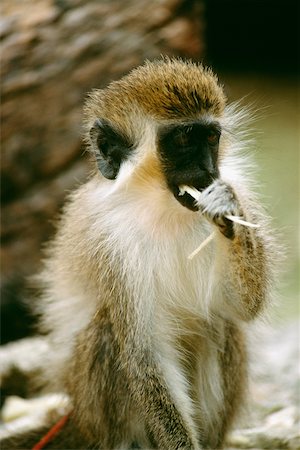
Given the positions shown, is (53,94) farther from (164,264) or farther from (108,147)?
(164,264)

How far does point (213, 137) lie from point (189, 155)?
0.55ft

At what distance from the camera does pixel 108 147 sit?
3.97 meters

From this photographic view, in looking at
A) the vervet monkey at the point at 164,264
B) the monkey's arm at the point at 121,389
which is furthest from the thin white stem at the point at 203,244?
the monkey's arm at the point at 121,389

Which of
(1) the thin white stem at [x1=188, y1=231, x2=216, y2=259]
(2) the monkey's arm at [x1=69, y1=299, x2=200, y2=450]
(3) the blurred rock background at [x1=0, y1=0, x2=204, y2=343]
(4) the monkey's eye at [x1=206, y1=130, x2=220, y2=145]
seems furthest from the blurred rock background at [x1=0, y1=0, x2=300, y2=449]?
(4) the monkey's eye at [x1=206, y1=130, x2=220, y2=145]

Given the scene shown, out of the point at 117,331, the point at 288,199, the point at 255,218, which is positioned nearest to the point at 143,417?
the point at 117,331

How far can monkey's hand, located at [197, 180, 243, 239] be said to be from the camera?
3.53 m

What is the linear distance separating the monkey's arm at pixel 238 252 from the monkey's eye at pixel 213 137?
26 cm

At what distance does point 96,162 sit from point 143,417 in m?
1.18

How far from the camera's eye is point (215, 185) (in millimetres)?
3580

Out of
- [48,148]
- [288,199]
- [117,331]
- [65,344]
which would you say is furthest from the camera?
[288,199]

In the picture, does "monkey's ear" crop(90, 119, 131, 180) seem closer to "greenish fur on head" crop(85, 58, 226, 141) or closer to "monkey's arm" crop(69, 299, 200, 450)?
"greenish fur on head" crop(85, 58, 226, 141)

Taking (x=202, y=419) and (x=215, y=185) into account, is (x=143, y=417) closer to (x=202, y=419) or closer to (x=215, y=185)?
(x=202, y=419)

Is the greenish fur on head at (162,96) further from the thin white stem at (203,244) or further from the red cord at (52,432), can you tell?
the red cord at (52,432)

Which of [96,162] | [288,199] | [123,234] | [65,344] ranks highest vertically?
[96,162]
